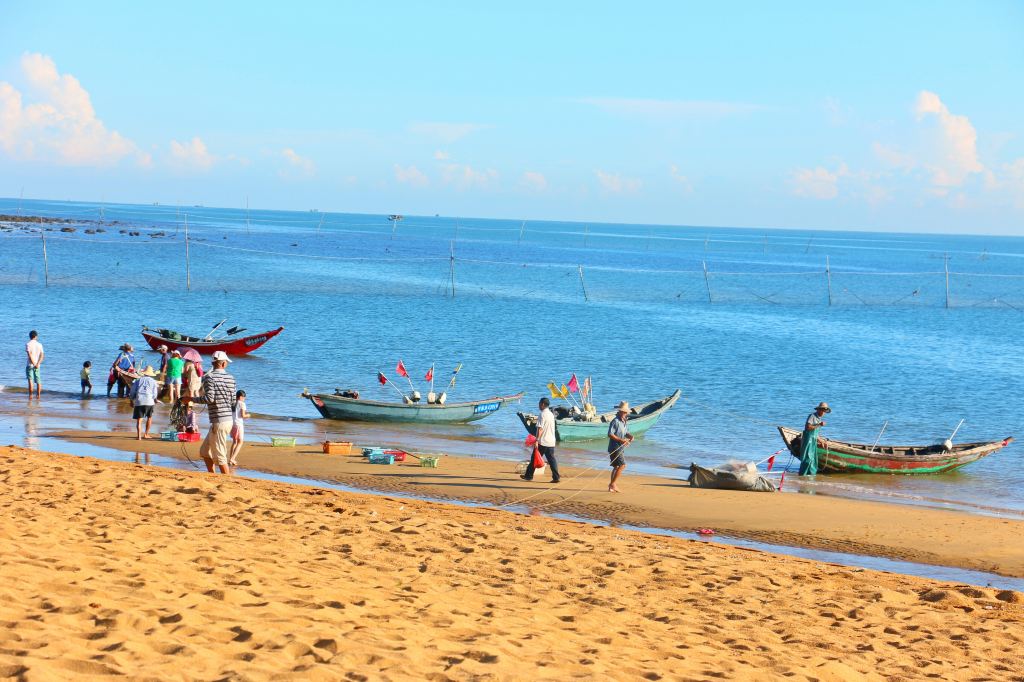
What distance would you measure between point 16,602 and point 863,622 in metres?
7.22

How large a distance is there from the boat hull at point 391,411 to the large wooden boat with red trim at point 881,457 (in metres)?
8.16

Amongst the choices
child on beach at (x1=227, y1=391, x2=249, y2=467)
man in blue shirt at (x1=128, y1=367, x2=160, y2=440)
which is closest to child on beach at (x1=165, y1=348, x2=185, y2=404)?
man in blue shirt at (x1=128, y1=367, x2=160, y2=440)

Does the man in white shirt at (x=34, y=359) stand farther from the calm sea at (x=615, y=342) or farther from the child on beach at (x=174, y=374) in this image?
the child on beach at (x=174, y=374)

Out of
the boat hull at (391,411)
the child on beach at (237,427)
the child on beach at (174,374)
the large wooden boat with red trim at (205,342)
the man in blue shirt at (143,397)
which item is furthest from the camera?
the large wooden boat with red trim at (205,342)

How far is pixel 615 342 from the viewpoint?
1960 inches

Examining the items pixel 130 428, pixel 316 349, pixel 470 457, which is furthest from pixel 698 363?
pixel 130 428

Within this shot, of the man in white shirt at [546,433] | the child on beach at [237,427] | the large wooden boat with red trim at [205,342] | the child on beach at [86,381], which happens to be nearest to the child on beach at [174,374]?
the child on beach at [86,381]

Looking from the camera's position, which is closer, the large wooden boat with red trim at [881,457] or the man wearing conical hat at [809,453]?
the man wearing conical hat at [809,453]

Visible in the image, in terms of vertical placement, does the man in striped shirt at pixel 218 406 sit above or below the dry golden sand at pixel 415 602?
above

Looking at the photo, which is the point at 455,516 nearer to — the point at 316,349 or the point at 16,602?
the point at 16,602

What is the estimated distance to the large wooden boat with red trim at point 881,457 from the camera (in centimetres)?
2180

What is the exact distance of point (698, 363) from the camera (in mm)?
42375

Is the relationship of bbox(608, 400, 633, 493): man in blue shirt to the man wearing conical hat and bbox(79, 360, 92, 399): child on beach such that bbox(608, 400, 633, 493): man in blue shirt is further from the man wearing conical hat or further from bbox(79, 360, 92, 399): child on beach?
bbox(79, 360, 92, 399): child on beach

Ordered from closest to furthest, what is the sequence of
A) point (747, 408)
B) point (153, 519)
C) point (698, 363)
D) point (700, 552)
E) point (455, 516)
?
point (153, 519) < point (700, 552) < point (455, 516) < point (747, 408) < point (698, 363)
